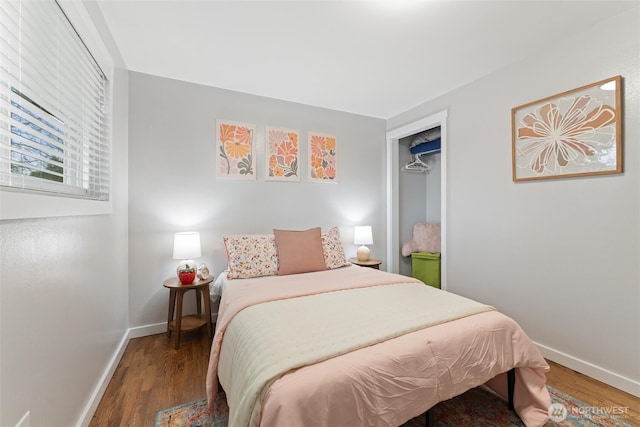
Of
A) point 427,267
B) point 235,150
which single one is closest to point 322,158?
point 235,150

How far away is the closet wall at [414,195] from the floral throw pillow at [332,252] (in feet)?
4.59

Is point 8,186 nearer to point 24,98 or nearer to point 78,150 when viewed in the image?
point 24,98

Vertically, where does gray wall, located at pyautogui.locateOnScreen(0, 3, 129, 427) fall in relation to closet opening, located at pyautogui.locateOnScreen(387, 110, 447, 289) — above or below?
below

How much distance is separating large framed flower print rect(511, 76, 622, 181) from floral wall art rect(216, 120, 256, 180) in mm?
2599

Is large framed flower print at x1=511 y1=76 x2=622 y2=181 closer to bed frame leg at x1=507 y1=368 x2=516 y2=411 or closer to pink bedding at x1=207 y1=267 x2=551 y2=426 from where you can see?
pink bedding at x1=207 y1=267 x2=551 y2=426

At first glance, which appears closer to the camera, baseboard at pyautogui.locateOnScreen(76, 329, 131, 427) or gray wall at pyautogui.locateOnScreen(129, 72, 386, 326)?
baseboard at pyautogui.locateOnScreen(76, 329, 131, 427)

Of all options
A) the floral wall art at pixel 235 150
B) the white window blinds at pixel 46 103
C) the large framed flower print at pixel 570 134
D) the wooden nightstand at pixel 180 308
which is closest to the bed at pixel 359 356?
the wooden nightstand at pixel 180 308

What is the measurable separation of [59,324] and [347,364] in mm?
1278

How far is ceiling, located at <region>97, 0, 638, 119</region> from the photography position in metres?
1.79

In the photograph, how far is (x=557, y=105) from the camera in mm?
2137

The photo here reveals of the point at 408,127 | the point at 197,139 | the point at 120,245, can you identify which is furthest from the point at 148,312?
the point at 408,127

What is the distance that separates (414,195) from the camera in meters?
4.20

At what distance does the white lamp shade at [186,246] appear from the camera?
2459 mm

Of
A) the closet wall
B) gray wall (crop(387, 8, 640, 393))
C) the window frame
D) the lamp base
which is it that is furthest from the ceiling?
the lamp base
